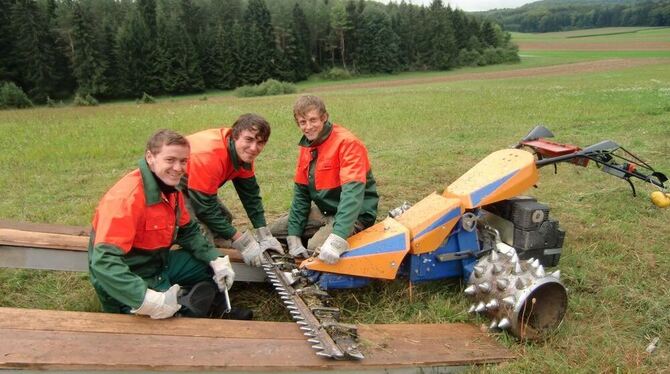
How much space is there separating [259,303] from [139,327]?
141 cm

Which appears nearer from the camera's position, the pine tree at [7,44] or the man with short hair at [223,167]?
the man with short hair at [223,167]

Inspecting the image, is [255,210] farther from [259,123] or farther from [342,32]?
[342,32]

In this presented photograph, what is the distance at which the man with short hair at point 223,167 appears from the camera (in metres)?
4.26

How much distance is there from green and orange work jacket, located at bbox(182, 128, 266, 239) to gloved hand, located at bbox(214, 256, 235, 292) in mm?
711

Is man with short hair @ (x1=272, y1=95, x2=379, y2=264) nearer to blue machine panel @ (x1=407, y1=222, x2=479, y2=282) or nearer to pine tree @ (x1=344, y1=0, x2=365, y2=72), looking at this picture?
blue machine panel @ (x1=407, y1=222, x2=479, y2=282)

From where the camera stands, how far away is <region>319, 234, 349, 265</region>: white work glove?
3.79m

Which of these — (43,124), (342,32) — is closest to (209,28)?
(342,32)

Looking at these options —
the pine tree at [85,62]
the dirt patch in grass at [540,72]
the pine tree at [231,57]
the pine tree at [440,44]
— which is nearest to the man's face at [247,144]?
the dirt patch in grass at [540,72]

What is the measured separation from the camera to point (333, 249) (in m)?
3.80

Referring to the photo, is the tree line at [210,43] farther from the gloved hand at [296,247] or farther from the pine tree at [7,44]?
the gloved hand at [296,247]

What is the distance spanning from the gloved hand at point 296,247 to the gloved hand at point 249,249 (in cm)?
32

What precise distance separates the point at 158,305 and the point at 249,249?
1.26 metres

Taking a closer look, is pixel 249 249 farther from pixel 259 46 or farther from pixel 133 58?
pixel 259 46

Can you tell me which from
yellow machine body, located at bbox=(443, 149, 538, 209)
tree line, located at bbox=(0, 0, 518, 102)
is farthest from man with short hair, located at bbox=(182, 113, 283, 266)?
tree line, located at bbox=(0, 0, 518, 102)
